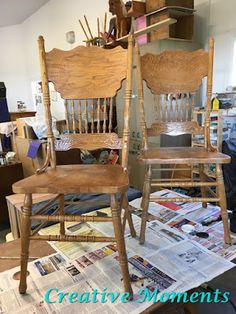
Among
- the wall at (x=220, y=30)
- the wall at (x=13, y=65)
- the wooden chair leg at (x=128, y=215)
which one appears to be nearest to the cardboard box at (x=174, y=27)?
the wall at (x=220, y=30)

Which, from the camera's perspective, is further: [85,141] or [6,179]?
[6,179]

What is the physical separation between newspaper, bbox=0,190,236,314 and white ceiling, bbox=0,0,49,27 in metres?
4.46

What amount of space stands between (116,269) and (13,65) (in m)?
5.65

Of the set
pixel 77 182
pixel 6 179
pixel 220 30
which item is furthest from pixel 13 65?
pixel 77 182

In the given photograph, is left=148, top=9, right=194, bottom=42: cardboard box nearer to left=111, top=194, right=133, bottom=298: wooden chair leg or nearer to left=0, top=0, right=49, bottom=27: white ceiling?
left=111, top=194, right=133, bottom=298: wooden chair leg

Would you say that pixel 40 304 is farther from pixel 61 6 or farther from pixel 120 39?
pixel 61 6

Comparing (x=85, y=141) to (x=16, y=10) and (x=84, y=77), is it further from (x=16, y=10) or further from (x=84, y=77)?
(x=16, y=10)

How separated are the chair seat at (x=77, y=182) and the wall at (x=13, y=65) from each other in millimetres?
5274

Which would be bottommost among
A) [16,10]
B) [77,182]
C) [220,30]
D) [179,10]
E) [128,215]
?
[128,215]

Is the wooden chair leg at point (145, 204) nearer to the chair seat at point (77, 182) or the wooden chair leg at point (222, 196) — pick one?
the chair seat at point (77, 182)

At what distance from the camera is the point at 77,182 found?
807 millimetres

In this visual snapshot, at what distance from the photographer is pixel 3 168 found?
2.38 metres

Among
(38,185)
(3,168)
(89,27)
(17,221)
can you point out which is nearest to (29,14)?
(89,27)

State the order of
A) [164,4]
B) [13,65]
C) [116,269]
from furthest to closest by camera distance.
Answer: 1. [13,65]
2. [164,4]
3. [116,269]
